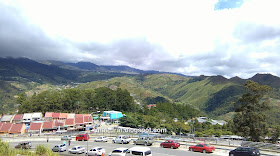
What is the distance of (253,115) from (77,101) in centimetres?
10117

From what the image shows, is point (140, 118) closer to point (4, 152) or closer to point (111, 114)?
point (111, 114)

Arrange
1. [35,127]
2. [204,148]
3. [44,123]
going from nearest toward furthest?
1. [204,148]
2. [35,127]
3. [44,123]

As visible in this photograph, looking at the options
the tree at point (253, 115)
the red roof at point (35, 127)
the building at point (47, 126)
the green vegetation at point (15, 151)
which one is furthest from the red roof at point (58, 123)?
the tree at point (253, 115)

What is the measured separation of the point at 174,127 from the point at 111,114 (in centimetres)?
3640

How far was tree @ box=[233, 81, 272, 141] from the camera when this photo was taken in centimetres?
4053

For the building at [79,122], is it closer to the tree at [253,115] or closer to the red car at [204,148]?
the red car at [204,148]

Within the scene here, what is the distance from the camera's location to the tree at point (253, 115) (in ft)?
133

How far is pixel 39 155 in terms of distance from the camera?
18109 mm

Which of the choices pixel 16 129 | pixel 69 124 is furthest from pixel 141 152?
pixel 16 129

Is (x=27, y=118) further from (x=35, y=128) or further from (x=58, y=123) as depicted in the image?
(x=58, y=123)

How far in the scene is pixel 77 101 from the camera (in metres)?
115

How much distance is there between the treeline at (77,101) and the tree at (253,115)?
84.7 m

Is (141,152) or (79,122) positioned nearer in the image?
(141,152)

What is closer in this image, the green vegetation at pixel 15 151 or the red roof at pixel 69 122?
the green vegetation at pixel 15 151
